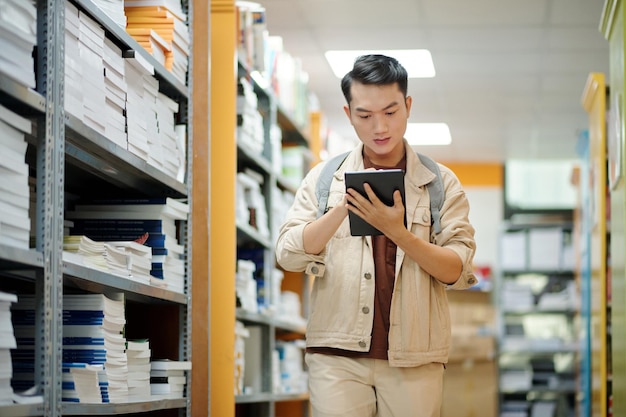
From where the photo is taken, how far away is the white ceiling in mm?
6832

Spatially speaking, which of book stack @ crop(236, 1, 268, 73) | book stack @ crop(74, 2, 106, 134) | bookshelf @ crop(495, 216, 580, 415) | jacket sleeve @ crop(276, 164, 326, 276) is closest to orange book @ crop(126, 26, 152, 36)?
book stack @ crop(74, 2, 106, 134)

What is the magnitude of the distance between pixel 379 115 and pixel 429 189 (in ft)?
0.91

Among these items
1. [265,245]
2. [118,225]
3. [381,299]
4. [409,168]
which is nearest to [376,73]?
[409,168]

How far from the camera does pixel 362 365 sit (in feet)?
9.70

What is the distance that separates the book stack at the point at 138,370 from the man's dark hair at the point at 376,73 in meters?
1.16

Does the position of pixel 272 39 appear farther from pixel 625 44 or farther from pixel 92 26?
pixel 92 26

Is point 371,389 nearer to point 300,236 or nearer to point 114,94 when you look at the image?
point 300,236

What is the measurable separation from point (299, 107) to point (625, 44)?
3.46 meters

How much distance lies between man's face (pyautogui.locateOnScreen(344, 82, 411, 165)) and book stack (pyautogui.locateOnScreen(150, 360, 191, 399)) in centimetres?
125

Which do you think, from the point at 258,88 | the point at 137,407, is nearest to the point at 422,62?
the point at 258,88

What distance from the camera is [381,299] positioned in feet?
9.85

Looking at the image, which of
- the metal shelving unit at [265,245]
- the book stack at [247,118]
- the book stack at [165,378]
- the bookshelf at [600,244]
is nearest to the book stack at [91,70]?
the book stack at [165,378]

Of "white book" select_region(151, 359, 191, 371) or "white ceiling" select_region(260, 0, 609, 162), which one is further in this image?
"white ceiling" select_region(260, 0, 609, 162)

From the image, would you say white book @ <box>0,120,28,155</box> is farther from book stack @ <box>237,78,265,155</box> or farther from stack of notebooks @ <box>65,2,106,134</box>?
book stack @ <box>237,78,265,155</box>
